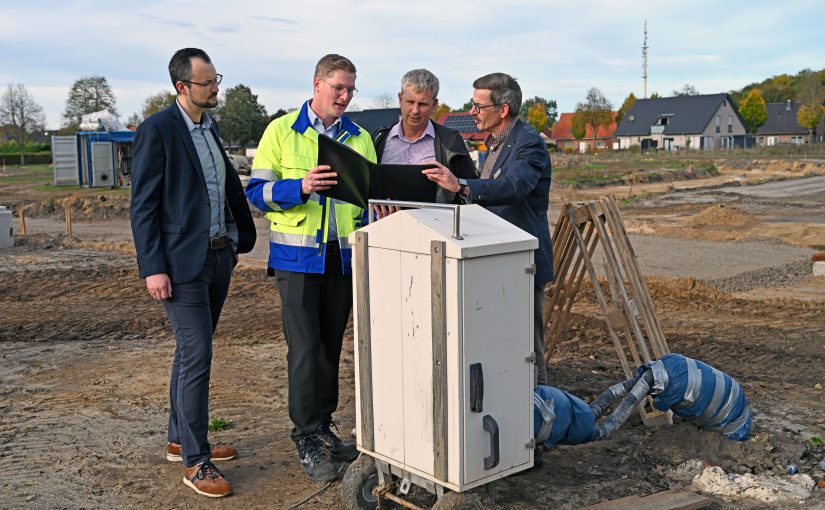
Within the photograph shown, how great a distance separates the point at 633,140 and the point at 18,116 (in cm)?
5368

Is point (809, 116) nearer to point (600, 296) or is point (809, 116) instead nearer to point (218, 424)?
point (600, 296)

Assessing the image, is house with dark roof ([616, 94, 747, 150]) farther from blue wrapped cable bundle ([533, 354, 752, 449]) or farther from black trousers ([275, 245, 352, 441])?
black trousers ([275, 245, 352, 441])

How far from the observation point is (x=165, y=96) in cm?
5469

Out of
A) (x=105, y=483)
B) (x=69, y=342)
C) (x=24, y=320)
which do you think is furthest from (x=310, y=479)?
(x=24, y=320)

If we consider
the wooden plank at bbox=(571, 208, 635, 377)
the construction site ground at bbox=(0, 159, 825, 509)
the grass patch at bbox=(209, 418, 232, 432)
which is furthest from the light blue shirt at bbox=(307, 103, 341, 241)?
the wooden plank at bbox=(571, 208, 635, 377)

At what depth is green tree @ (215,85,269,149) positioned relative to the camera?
49094 mm

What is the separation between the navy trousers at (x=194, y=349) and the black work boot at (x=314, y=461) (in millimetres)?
505

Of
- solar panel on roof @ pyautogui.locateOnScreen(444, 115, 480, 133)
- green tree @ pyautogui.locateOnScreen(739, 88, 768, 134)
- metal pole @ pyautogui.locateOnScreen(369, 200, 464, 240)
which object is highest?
green tree @ pyautogui.locateOnScreen(739, 88, 768, 134)

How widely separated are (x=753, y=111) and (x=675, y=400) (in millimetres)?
86326

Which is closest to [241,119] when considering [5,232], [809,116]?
[5,232]

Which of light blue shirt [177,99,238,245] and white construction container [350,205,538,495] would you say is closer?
white construction container [350,205,538,495]

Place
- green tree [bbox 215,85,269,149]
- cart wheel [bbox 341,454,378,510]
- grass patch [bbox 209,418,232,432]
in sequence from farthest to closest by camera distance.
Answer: green tree [bbox 215,85,269,149], grass patch [bbox 209,418,232,432], cart wheel [bbox 341,454,378,510]

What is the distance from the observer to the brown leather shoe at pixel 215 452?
192 inches

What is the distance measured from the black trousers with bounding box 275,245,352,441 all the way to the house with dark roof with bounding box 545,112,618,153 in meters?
83.2
